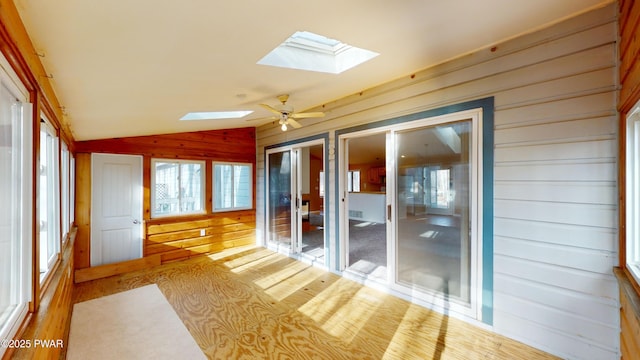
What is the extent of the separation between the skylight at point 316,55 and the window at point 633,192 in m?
1.85

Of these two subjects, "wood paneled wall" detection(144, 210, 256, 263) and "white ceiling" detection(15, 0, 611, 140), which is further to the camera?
"wood paneled wall" detection(144, 210, 256, 263)

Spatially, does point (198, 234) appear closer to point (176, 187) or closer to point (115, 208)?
point (176, 187)

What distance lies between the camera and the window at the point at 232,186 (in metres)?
5.61

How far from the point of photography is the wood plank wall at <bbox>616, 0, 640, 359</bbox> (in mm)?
1467

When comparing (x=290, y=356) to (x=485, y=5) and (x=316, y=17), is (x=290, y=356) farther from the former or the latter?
(x=485, y=5)

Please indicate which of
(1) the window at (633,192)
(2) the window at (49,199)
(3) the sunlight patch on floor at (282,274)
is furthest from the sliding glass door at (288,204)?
(1) the window at (633,192)

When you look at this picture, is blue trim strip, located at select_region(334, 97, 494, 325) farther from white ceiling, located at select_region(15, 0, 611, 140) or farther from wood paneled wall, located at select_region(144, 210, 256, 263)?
wood paneled wall, located at select_region(144, 210, 256, 263)

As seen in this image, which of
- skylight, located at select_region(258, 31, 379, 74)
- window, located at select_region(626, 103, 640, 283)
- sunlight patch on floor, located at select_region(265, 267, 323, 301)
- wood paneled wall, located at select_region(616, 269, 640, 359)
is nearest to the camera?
wood paneled wall, located at select_region(616, 269, 640, 359)

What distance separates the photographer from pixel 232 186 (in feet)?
19.2

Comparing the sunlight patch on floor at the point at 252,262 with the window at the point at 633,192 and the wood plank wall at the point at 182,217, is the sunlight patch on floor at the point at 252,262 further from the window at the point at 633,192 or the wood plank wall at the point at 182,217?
the window at the point at 633,192

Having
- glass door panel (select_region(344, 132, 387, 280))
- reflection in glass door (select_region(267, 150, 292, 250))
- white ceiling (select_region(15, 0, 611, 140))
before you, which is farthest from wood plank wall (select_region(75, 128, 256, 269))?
glass door panel (select_region(344, 132, 387, 280))

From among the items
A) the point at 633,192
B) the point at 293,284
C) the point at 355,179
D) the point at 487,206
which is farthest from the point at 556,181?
the point at 355,179

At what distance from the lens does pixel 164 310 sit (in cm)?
302

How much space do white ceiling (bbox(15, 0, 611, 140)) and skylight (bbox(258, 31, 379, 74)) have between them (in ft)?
0.34
